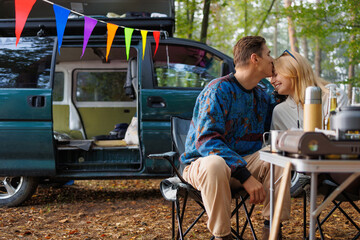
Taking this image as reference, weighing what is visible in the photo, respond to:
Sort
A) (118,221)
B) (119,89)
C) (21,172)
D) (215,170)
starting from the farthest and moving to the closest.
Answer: (119,89) < (21,172) < (118,221) < (215,170)

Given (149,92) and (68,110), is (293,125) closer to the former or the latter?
(149,92)

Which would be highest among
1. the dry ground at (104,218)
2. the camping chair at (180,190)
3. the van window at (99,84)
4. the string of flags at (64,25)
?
the string of flags at (64,25)

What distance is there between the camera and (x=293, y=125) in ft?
8.87

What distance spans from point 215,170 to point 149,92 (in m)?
2.25

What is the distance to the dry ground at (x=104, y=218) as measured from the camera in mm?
3322

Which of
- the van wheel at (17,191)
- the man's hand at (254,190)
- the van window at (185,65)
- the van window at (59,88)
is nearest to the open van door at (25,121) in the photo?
the van wheel at (17,191)

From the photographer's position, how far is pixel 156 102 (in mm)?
4262

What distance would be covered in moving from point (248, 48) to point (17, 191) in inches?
115

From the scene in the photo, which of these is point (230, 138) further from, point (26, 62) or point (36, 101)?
point (26, 62)

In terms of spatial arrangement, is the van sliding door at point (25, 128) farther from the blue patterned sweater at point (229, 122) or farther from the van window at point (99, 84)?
the blue patterned sweater at point (229, 122)

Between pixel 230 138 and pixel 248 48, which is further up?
pixel 248 48

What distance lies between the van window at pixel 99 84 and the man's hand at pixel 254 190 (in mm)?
4041

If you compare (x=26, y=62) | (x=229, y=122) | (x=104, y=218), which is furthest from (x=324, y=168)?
(x=26, y=62)

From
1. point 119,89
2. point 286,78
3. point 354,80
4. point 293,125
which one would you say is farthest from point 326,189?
point 354,80
